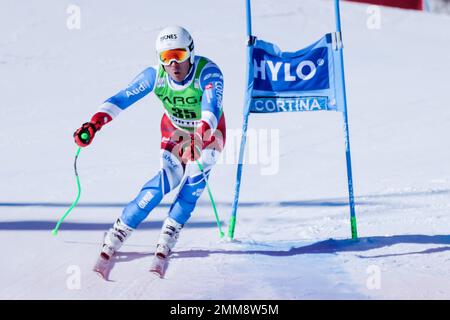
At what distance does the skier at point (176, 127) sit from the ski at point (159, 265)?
0.10 feet

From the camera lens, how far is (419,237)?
22.9 feet

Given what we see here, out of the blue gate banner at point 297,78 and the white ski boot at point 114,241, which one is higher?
the blue gate banner at point 297,78

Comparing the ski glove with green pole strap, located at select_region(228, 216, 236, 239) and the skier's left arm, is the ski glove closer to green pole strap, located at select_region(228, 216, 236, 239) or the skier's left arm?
the skier's left arm

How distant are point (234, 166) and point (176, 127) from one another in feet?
11.9

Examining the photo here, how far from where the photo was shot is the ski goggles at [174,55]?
593 cm

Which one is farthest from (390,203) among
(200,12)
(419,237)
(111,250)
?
(200,12)

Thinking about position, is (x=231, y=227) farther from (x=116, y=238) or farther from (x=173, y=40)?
(x=173, y=40)

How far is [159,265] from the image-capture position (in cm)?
601

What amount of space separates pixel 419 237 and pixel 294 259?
132cm

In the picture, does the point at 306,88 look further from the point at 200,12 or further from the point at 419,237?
the point at 200,12

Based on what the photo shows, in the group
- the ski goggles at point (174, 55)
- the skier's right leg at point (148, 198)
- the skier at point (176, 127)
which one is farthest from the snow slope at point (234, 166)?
the ski goggles at point (174, 55)

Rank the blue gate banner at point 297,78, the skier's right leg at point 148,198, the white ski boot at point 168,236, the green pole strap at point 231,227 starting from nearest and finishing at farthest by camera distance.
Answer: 1. the skier's right leg at point 148,198
2. the white ski boot at point 168,236
3. the blue gate banner at point 297,78
4. the green pole strap at point 231,227

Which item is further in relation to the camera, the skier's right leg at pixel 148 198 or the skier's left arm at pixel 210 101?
the skier's right leg at pixel 148 198

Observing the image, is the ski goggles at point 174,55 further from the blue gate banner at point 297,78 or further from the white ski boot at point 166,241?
the white ski boot at point 166,241
